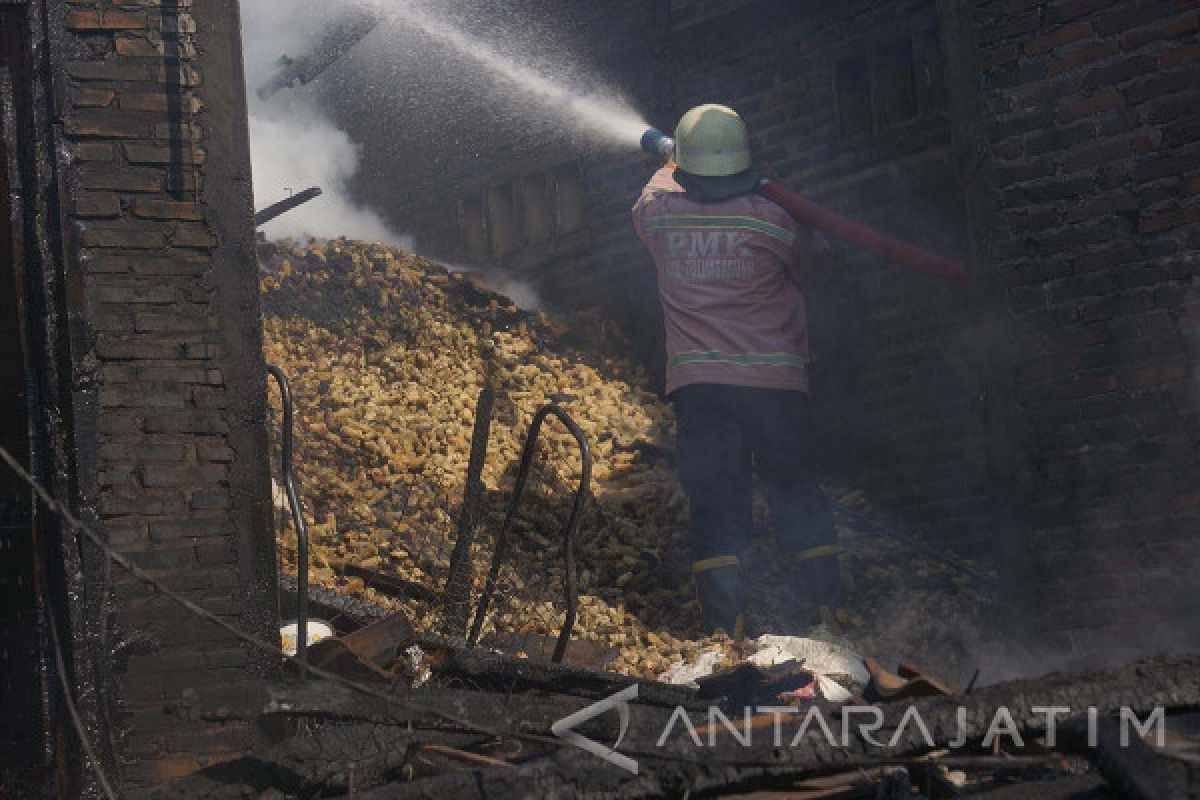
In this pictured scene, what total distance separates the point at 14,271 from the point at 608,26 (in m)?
6.85

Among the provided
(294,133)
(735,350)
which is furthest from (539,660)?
(294,133)

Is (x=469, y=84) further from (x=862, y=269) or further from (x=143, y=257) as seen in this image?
(x=143, y=257)

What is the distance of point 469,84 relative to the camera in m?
13.3

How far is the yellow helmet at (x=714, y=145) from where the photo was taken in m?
6.99

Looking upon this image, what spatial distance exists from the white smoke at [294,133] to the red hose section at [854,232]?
27.9 feet

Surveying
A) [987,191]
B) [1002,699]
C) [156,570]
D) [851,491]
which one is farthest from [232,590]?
[851,491]

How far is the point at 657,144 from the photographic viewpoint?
7.73 m

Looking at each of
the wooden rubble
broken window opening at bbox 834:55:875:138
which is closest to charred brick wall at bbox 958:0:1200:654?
the wooden rubble

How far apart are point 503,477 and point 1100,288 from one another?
3.78 meters

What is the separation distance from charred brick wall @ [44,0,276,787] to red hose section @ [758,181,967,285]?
3.11 m

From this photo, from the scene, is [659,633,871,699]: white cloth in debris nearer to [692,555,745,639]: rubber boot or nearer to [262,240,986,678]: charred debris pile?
[262,240,986,678]: charred debris pile

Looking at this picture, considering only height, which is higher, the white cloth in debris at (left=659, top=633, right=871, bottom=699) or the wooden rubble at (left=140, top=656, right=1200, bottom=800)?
the wooden rubble at (left=140, top=656, right=1200, bottom=800)

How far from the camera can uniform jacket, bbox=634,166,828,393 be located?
22.3 ft

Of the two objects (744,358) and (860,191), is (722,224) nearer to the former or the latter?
(744,358)
